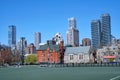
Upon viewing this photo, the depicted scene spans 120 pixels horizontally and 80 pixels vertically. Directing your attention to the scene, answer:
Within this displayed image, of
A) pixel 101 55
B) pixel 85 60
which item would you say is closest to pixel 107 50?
pixel 101 55

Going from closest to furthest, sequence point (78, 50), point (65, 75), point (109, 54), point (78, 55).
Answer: point (65, 75) < point (78, 55) < point (78, 50) < point (109, 54)

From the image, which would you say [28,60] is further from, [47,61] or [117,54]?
[117,54]

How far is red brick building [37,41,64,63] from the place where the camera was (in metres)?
163

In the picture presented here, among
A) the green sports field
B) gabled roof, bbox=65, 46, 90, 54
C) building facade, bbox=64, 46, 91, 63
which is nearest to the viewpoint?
the green sports field

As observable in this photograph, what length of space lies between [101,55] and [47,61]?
31691mm

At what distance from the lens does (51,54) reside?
164125 millimetres

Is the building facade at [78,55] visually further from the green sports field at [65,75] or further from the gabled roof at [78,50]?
the green sports field at [65,75]

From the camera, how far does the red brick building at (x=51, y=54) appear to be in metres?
163

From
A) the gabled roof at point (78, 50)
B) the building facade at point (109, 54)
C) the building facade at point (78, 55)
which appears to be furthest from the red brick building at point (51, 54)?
the building facade at point (109, 54)

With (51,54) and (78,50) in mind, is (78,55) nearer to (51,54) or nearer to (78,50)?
(78,50)

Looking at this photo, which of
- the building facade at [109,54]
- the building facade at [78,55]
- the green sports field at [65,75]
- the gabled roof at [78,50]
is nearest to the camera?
the green sports field at [65,75]

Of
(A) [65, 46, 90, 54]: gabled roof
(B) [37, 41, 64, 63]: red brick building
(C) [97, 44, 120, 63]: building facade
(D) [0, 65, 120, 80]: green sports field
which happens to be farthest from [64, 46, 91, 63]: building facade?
(D) [0, 65, 120, 80]: green sports field

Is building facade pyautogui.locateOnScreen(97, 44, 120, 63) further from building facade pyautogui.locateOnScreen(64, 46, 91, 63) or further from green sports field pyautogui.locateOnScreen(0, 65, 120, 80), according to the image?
green sports field pyautogui.locateOnScreen(0, 65, 120, 80)

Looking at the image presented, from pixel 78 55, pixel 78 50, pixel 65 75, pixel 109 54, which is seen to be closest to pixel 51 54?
pixel 78 55
